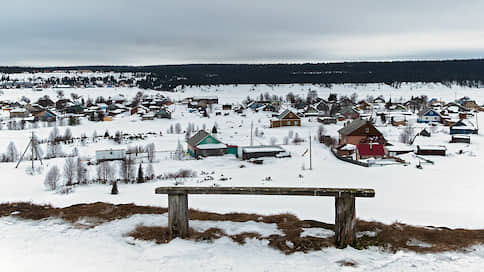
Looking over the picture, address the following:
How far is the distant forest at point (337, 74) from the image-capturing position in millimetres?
142750

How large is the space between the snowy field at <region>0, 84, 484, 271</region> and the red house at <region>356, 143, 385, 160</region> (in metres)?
2.14

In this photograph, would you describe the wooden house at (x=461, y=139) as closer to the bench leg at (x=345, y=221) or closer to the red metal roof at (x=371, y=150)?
the red metal roof at (x=371, y=150)

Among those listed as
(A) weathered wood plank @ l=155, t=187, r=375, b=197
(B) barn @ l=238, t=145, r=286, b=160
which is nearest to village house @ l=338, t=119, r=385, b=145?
(B) barn @ l=238, t=145, r=286, b=160

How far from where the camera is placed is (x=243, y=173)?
2375 centimetres

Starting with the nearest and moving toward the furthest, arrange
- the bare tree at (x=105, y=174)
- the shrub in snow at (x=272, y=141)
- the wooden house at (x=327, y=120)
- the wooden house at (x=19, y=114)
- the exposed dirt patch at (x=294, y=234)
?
the exposed dirt patch at (x=294, y=234)
the bare tree at (x=105, y=174)
the shrub in snow at (x=272, y=141)
the wooden house at (x=327, y=120)
the wooden house at (x=19, y=114)

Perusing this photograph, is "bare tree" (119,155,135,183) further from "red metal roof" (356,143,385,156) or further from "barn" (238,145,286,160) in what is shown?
"red metal roof" (356,143,385,156)

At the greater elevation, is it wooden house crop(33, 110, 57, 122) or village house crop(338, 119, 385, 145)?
wooden house crop(33, 110, 57, 122)

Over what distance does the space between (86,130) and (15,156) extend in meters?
18.5

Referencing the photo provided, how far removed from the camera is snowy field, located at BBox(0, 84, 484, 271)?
4570 mm

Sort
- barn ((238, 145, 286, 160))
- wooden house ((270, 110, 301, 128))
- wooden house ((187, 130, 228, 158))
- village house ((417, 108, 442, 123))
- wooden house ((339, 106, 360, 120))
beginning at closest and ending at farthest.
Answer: barn ((238, 145, 286, 160)), wooden house ((187, 130, 228, 158)), wooden house ((270, 110, 301, 128)), village house ((417, 108, 442, 123)), wooden house ((339, 106, 360, 120))

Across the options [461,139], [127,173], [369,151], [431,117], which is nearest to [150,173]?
[127,173]

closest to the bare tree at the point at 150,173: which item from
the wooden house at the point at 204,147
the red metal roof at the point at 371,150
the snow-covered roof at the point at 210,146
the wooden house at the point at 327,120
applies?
the wooden house at the point at 204,147

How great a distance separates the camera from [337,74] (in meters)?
162

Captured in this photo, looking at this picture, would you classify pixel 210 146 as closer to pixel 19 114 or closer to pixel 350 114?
pixel 350 114
